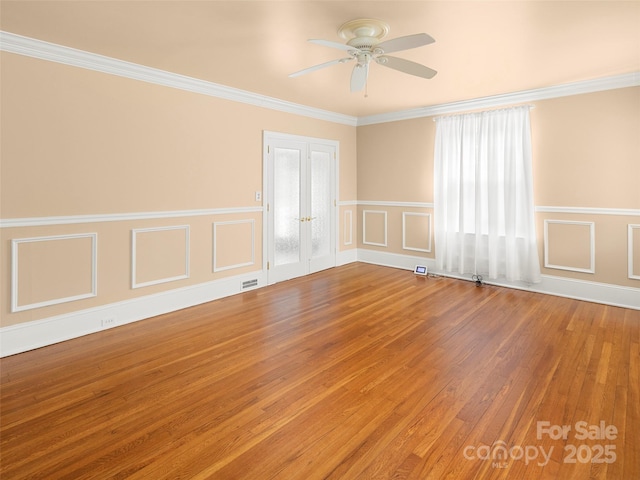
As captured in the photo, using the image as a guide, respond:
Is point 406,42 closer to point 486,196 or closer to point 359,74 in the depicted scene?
point 359,74

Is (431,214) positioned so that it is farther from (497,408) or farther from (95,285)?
(95,285)

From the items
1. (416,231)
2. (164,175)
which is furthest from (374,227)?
(164,175)

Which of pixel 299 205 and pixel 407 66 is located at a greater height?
pixel 407 66

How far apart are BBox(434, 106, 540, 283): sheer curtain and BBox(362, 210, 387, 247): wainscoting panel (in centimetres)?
109

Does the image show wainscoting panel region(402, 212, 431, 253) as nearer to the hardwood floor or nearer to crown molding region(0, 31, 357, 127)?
the hardwood floor

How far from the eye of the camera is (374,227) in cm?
692

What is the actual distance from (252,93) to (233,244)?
6.74 feet

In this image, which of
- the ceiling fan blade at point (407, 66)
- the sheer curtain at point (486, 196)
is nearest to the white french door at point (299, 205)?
the sheer curtain at point (486, 196)

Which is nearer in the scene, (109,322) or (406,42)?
(406,42)

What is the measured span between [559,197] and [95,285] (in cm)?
561

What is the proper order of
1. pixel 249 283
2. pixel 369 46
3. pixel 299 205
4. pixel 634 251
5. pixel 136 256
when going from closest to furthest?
pixel 369 46 < pixel 136 256 < pixel 634 251 < pixel 249 283 < pixel 299 205

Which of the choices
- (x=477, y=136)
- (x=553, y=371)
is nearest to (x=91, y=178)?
(x=553, y=371)

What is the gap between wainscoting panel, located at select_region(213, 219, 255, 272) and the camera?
15.8ft

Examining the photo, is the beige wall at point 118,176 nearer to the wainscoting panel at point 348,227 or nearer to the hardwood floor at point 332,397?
the hardwood floor at point 332,397
